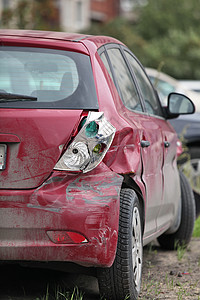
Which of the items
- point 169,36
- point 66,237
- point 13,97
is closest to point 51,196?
point 66,237

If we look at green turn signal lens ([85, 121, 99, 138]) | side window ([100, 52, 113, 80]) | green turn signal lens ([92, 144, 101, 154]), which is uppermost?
side window ([100, 52, 113, 80])

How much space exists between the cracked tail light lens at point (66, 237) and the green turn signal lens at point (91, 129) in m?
0.53

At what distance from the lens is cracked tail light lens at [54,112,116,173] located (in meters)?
3.74

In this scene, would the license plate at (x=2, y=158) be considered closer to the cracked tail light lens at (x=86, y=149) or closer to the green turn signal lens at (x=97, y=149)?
the cracked tail light lens at (x=86, y=149)

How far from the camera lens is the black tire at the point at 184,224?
627cm

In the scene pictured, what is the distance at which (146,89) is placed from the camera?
5547 millimetres

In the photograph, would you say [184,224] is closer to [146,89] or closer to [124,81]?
[146,89]

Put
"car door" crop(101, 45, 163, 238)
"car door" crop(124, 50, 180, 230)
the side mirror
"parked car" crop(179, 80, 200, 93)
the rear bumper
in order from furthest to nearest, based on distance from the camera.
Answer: "parked car" crop(179, 80, 200, 93) → the side mirror → "car door" crop(124, 50, 180, 230) → "car door" crop(101, 45, 163, 238) → the rear bumper

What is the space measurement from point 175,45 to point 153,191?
30775 millimetres

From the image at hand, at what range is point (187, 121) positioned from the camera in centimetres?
950

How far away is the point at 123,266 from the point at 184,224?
234 centimetres

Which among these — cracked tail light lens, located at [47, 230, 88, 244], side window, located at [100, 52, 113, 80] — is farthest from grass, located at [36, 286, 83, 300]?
side window, located at [100, 52, 113, 80]

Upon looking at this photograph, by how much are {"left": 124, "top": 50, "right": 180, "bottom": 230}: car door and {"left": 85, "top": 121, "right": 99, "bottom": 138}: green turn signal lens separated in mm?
1153

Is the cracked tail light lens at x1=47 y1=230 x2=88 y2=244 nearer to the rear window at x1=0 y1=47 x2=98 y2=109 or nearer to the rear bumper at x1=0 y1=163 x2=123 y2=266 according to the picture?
the rear bumper at x1=0 y1=163 x2=123 y2=266
